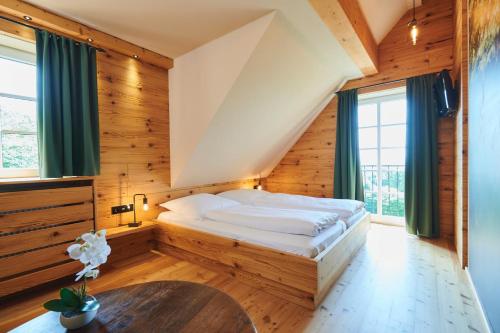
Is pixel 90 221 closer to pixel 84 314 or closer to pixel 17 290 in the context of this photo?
pixel 17 290

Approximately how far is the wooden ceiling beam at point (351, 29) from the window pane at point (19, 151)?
110 inches

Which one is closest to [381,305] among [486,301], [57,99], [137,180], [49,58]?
[486,301]

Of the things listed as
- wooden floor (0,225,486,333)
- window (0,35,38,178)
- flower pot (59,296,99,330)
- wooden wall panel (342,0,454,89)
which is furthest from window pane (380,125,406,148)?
window (0,35,38,178)

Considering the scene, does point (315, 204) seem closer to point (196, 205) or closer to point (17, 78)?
point (196, 205)

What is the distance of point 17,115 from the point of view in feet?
6.89

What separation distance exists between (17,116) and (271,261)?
2579mm

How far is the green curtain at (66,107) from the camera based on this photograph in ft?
6.48

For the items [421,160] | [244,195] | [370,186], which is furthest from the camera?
[370,186]

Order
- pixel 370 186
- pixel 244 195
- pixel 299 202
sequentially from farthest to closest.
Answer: pixel 370 186
pixel 244 195
pixel 299 202

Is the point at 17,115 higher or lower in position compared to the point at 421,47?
lower

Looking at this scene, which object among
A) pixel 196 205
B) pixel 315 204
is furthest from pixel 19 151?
pixel 315 204

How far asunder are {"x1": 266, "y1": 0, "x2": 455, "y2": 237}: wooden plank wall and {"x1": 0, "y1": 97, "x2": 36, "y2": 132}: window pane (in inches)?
152

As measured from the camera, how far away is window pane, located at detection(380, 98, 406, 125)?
3.68 meters

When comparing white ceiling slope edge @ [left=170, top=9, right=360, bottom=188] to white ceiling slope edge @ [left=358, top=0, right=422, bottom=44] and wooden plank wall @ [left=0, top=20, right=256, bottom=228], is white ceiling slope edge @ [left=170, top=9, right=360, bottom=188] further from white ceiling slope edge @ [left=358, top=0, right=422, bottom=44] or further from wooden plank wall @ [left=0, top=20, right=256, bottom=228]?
white ceiling slope edge @ [left=358, top=0, right=422, bottom=44]
